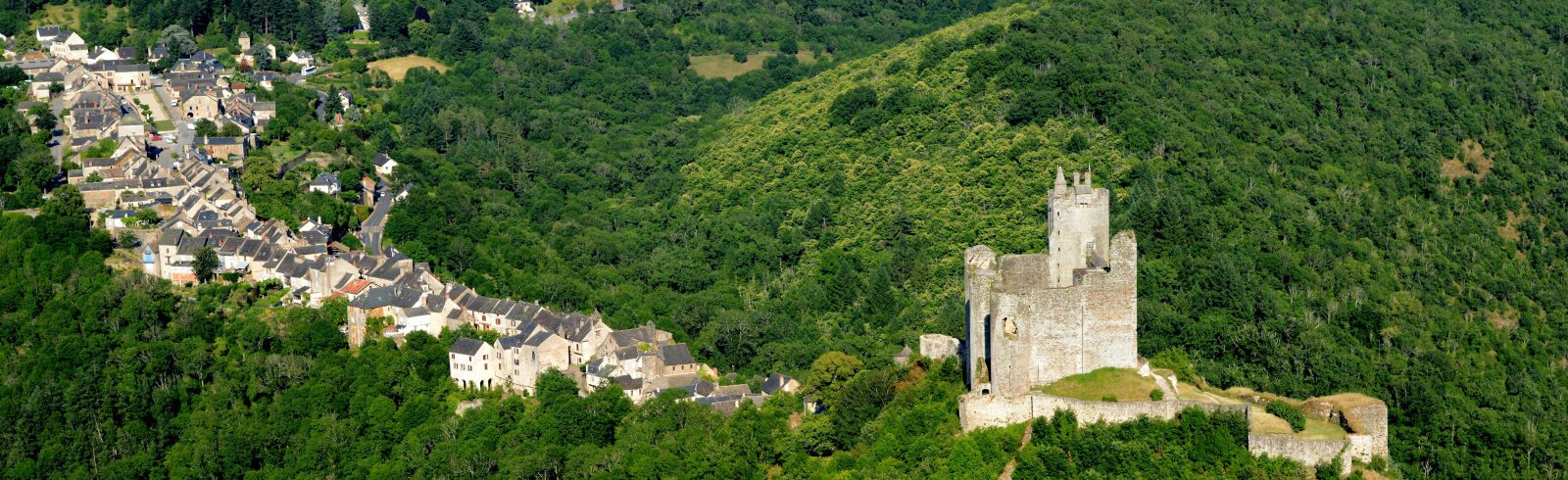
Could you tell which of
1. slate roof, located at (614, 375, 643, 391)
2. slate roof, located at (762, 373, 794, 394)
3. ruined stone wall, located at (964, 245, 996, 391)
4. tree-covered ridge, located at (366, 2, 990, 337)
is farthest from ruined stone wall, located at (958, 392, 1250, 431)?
tree-covered ridge, located at (366, 2, 990, 337)

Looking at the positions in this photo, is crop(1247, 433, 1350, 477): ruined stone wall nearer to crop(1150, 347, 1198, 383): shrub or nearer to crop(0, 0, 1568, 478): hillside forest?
crop(0, 0, 1568, 478): hillside forest

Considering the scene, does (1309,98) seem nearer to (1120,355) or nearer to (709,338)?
(709,338)

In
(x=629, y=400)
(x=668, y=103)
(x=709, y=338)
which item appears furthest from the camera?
(x=668, y=103)

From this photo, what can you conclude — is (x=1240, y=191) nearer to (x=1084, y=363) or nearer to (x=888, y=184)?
(x=888, y=184)

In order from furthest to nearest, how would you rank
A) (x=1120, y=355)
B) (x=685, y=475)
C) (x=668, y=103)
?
(x=668, y=103) < (x=685, y=475) < (x=1120, y=355)

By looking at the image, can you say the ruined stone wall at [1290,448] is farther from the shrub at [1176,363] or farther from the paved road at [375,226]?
the paved road at [375,226]

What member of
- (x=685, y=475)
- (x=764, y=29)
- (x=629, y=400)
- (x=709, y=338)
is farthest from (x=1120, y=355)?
(x=764, y=29)
